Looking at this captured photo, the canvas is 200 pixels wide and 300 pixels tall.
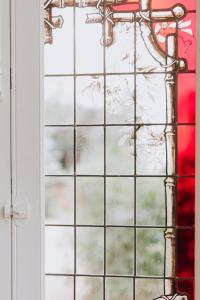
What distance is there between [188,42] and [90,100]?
377mm

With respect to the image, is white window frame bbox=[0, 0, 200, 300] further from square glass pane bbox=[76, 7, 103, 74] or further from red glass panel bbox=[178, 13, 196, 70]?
red glass panel bbox=[178, 13, 196, 70]

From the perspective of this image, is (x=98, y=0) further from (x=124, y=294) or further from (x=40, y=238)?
(x=124, y=294)

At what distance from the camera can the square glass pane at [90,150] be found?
4.97 feet

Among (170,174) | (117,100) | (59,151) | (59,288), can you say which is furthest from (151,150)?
(59,288)

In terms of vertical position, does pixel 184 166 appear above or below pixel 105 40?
below

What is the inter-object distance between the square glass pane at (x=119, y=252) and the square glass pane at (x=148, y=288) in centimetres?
6

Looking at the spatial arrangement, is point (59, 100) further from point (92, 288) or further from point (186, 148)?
point (92, 288)

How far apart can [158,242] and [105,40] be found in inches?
27.7

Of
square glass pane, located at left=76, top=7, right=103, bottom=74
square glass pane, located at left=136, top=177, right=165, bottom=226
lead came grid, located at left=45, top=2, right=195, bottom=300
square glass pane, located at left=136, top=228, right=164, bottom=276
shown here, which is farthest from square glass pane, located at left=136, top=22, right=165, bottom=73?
square glass pane, located at left=136, top=228, right=164, bottom=276

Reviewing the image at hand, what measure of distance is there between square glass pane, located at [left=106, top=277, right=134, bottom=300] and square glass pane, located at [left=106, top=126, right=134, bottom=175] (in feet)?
1.20

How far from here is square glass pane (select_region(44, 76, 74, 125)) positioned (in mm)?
1516

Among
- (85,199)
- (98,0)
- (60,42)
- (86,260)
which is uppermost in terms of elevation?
(98,0)

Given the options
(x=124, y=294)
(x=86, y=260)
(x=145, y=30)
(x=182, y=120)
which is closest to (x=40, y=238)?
(x=86, y=260)

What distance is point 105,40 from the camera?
150 cm
